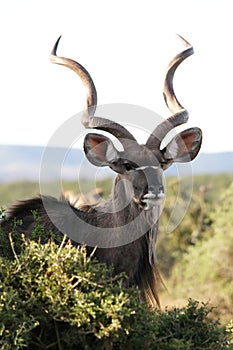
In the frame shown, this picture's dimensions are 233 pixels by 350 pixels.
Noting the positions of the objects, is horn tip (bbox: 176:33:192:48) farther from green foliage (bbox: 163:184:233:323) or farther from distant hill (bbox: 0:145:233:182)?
green foliage (bbox: 163:184:233:323)

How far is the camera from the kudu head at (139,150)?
24.9 ft

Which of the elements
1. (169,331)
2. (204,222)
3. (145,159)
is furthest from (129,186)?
(204,222)

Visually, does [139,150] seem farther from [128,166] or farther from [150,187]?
[150,187]

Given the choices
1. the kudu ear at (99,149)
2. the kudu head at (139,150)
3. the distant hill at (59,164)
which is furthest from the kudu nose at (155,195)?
the distant hill at (59,164)

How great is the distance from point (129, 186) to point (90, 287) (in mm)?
2184

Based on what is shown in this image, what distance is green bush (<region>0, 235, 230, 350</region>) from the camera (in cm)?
562

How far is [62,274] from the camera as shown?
5.81 meters

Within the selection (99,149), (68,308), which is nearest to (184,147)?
(99,149)

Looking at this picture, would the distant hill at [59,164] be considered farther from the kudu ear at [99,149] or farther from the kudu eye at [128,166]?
the kudu eye at [128,166]

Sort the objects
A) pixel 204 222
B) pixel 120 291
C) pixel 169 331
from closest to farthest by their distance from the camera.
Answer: pixel 120 291 → pixel 169 331 → pixel 204 222

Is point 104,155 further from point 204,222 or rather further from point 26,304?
point 204,222

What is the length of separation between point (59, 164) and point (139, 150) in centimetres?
85

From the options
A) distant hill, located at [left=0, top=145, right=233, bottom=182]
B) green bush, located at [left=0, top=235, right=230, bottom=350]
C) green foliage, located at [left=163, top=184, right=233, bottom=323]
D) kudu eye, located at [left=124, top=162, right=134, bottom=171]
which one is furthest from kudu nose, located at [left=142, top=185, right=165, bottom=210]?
green foliage, located at [left=163, top=184, right=233, bottom=323]

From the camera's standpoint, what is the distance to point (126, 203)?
26.4 feet
